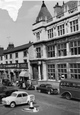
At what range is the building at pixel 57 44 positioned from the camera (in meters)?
31.3

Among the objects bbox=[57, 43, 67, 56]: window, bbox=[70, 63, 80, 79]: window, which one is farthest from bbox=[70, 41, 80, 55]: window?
bbox=[70, 63, 80, 79]: window

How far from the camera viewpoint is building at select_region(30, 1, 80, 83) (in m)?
31.3

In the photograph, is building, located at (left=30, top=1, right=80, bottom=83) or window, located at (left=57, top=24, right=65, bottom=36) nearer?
building, located at (left=30, top=1, right=80, bottom=83)

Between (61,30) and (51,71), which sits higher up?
(61,30)

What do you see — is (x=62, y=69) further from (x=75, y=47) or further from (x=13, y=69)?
(x=13, y=69)

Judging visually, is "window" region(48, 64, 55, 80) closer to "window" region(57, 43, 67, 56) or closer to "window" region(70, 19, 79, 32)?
"window" region(57, 43, 67, 56)

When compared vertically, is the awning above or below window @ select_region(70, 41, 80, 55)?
below

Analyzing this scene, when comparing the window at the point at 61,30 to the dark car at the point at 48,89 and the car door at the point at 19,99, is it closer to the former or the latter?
the dark car at the point at 48,89

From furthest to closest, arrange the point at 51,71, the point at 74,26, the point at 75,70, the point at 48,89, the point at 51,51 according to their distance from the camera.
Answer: the point at 51,71 → the point at 51,51 → the point at 75,70 → the point at 74,26 → the point at 48,89

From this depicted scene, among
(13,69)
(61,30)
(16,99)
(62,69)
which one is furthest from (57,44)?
(16,99)

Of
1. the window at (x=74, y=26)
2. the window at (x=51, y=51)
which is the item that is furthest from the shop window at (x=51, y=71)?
the window at (x=74, y=26)

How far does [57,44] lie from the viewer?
35000 mm

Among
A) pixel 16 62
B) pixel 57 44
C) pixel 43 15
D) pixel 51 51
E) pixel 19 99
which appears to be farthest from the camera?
pixel 16 62

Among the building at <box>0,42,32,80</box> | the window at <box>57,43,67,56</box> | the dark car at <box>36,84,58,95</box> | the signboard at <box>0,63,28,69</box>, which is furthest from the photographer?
the building at <box>0,42,32,80</box>
